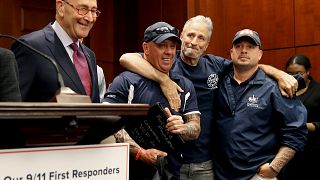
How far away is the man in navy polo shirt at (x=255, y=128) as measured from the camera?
8.14 ft

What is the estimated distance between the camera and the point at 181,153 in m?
2.36

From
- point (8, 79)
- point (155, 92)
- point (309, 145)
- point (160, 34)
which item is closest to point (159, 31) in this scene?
point (160, 34)

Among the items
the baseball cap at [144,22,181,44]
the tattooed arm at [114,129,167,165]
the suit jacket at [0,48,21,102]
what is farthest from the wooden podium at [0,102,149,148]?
the baseball cap at [144,22,181,44]

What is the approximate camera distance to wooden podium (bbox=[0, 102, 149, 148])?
944 millimetres

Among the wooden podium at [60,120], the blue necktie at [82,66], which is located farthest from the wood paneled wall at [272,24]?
the wooden podium at [60,120]

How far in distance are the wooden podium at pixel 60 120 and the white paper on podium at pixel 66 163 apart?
0.20ft

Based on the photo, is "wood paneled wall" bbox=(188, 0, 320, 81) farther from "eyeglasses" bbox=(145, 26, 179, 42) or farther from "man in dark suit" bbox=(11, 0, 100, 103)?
"man in dark suit" bbox=(11, 0, 100, 103)

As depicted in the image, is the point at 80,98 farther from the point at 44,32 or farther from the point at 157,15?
the point at 157,15

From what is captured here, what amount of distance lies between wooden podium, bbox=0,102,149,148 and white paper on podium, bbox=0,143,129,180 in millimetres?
61

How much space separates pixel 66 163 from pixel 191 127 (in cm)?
118

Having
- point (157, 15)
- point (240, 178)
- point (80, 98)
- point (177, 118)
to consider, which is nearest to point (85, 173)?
point (80, 98)

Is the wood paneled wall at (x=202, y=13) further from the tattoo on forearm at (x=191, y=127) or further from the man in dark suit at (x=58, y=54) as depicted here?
the man in dark suit at (x=58, y=54)

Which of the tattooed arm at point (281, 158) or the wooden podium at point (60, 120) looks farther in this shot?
the tattooed arm at point (281, 158)

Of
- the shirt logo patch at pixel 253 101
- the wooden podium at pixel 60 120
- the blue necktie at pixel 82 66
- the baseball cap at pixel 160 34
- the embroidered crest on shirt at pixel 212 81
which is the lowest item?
the shirt logo patch at pixel 253 101
